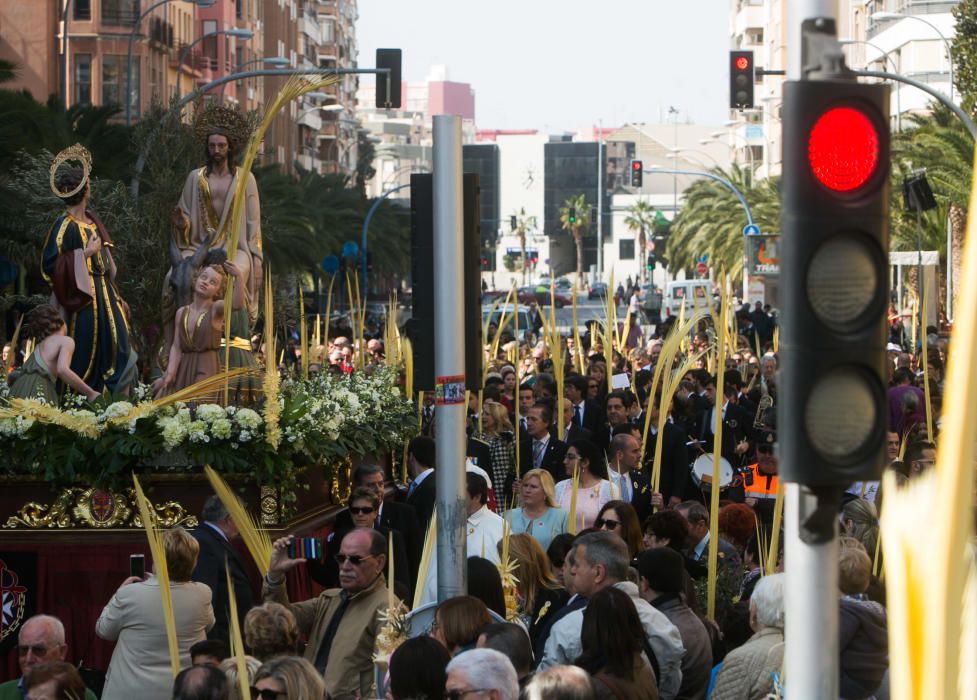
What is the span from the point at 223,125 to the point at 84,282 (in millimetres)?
1533

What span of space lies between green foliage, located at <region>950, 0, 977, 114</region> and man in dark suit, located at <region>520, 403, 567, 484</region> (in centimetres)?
3234

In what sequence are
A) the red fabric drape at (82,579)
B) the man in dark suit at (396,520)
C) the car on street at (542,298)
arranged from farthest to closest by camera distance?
the car on street at (542,298)
the red fabric drape at (82,579)
the man in dark suit at (396,520)

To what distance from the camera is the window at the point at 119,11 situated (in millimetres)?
61406

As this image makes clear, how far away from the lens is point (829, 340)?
3768mm

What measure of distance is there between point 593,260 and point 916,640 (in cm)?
18835

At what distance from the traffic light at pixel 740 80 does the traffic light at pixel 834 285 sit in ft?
86.2

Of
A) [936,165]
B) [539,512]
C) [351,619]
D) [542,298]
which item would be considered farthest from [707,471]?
[542,298]

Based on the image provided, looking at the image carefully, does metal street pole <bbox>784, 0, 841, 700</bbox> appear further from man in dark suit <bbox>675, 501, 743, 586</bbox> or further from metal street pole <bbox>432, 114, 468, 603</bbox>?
man in dark suit <bbox>675, 501, 743, 586</bbox>

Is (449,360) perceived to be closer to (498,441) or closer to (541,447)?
(498,441)

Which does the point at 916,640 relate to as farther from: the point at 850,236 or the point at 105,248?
the point at 105,248

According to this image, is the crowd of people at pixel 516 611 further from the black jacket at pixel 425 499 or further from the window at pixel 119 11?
the window at pixel 119 11

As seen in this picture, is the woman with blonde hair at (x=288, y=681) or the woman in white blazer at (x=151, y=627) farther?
the woman in white blazer at (x=151, y=627)

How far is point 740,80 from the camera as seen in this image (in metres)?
29.9

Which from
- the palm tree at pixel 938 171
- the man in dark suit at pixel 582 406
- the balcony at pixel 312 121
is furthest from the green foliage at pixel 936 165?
the balcony at pixel 312 121
